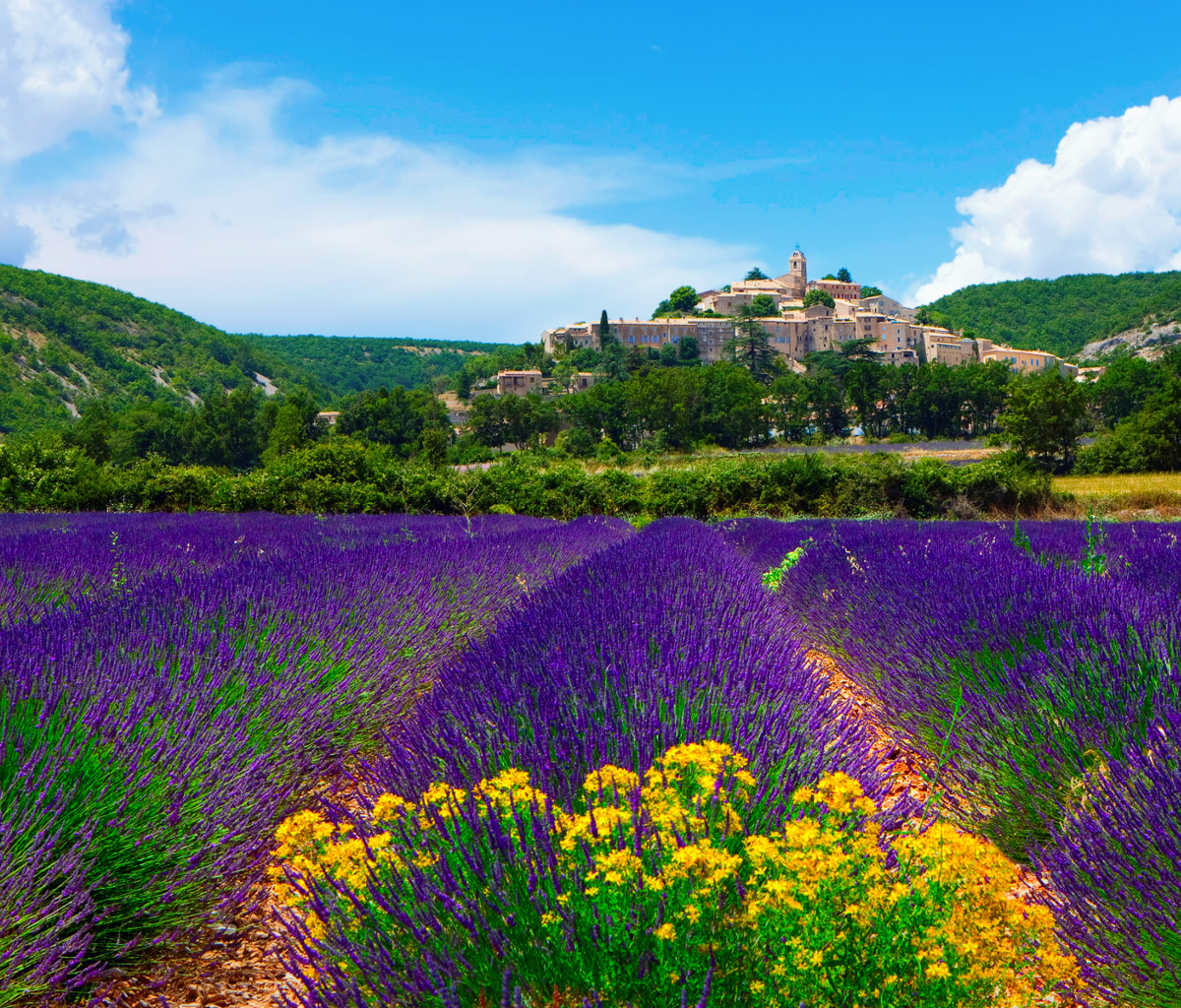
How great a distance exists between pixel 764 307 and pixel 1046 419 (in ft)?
234

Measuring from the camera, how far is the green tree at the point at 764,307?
301 ft

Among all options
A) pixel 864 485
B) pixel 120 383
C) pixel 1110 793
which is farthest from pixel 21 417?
pixel 1110 793

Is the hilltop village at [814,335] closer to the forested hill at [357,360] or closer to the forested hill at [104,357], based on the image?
the forested hill at [357,360]

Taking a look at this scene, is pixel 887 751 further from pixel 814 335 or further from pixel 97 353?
pixel 97 353

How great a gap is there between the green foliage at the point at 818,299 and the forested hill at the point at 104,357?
6020cm

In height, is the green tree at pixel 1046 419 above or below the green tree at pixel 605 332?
below

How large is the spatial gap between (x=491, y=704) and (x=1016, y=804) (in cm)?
153

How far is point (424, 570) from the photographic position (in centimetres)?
477

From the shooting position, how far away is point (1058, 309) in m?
111

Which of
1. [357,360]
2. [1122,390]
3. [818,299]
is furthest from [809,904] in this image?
[357,360]

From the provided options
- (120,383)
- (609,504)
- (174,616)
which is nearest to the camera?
(174,616)

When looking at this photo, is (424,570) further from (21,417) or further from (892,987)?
(21,417)

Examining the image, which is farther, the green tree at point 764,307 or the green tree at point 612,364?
the green tree at point 764,307

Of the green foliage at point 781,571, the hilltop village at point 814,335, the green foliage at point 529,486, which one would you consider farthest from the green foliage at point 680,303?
the green foliage at point 781,571
